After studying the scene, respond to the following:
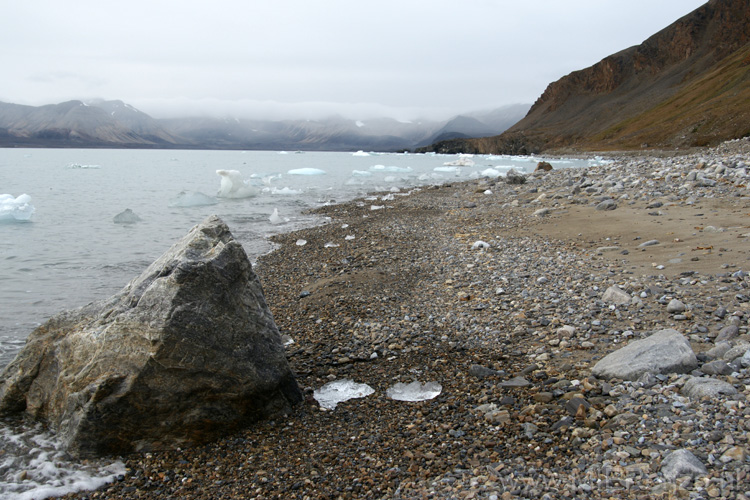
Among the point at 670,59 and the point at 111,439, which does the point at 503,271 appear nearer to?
the point at 111,439

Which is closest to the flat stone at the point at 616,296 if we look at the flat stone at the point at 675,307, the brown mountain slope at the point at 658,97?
the flat stone at the point at 675,307

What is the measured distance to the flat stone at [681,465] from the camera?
2.89 m

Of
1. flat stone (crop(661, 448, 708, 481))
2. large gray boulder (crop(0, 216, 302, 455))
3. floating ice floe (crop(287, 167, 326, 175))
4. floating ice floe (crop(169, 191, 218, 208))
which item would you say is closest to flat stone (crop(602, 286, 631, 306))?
flat stone (crop(661, 448, 708, 481))

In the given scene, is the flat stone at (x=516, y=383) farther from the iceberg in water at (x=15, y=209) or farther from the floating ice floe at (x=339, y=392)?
the iceberg in water at (x=15, y=209)

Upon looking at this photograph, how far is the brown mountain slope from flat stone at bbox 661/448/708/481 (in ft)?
212

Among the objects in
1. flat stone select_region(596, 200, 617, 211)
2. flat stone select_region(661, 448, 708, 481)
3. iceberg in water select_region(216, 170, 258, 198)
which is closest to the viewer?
flat stone select_region(661, 448, 708, 481)

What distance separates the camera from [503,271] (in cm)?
807

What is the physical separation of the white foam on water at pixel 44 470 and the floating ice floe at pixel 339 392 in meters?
1.80

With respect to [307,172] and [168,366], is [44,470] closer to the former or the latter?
[168,366]

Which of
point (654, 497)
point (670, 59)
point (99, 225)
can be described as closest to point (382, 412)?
point (654, 497)

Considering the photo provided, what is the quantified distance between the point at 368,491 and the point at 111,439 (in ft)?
7.58

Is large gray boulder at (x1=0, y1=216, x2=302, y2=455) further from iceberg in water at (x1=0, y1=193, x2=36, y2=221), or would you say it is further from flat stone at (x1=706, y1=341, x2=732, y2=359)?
iceberg in water at (x1=0, y1=193, x2=36, y2=221)

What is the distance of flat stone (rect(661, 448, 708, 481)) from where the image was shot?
2.89m

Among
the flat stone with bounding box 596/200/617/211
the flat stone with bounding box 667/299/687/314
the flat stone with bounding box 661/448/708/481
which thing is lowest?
the flat stone with bounding box 661/448/708/481
